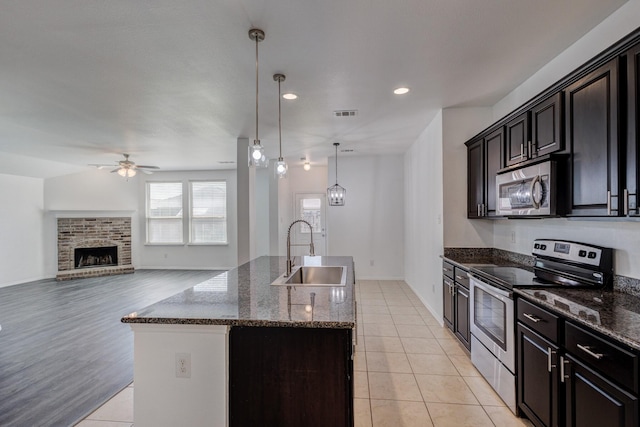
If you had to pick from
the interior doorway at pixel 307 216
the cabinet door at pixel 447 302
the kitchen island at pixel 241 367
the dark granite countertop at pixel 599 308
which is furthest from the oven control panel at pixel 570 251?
the interior doorway at pixel 307 216

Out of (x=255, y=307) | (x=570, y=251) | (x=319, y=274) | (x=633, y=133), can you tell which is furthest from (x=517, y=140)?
(x=255, y=307)

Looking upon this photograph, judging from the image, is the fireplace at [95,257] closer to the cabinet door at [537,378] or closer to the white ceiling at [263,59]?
the white ceiling at [263,59]

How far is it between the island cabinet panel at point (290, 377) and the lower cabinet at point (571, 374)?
1107 millimetres

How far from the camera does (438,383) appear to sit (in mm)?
2590

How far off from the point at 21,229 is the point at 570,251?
374 inches

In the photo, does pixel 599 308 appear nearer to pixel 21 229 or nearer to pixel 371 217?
pixel 371 217

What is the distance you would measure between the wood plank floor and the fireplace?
136cm

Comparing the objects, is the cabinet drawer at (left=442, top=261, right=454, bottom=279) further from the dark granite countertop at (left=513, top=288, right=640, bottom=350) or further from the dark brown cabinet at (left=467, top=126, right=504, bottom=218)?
the dark granite countertop at (left=513, top=288, right=640, bottom=350)

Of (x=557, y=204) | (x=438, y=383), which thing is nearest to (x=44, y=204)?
(x=438, y=383)

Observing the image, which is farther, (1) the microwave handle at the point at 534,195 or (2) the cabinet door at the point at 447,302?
(2) the cabinet door at the point at 447,302

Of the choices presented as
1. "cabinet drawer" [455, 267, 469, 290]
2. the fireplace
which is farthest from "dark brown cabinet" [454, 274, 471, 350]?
the fireplace

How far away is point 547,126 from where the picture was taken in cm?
222

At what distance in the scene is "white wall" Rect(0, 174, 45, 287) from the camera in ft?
21.1

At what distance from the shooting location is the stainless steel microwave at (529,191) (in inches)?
83.5
